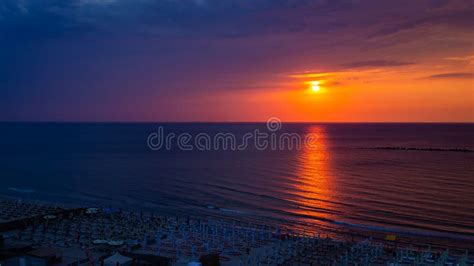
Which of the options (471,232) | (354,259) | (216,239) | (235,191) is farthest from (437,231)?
(235,191)

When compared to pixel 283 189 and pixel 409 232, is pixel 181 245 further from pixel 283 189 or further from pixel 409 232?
pixel 283 189

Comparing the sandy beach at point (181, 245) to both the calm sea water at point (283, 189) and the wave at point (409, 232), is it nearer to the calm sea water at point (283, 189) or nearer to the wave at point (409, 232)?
the wave at point (409, 232)

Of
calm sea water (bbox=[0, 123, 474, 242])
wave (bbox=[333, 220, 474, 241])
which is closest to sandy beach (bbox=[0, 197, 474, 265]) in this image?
wave (bbox=[333, 220, 474, 241])

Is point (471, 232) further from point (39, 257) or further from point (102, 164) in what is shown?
point (102, 164)

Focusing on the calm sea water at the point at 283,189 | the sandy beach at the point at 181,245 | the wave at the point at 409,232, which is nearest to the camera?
the sandy beach at the point at 181,245

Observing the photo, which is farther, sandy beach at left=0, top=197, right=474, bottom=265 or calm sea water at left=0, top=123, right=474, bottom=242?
calm sea water at left=0, top=123, right=474, bottom=242

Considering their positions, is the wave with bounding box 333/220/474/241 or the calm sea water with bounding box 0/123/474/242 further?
the calm sea water with bounding box 0/123/474/242

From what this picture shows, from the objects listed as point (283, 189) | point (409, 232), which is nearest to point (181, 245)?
point (409, 232)

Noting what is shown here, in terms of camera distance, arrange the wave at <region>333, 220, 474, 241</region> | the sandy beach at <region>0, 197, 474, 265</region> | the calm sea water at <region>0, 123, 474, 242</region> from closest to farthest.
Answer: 1. the sandy beach at <region>0, 197, 474, 265</region>
2. the wave at <region>333, 220, 474, 241</region>
3. the calm sea water at <region>0, 123, 474, 242</region>

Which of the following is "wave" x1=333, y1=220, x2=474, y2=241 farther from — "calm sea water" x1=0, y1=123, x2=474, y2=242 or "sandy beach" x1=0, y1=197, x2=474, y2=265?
"sandy beach" x1=0, y1=197, x2=474, y2=265

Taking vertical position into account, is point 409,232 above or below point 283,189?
below

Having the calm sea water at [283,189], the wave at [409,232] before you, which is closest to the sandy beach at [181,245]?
the wave at [409,232]

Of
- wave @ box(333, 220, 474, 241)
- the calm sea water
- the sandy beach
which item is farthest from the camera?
the calm sea water

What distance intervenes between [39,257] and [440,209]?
35450 millimetres
